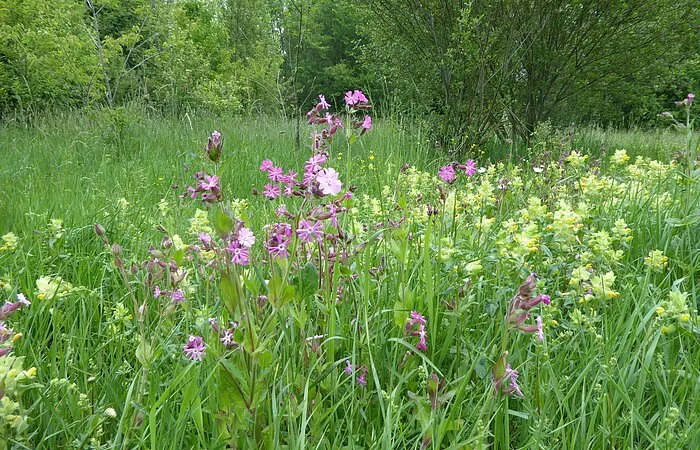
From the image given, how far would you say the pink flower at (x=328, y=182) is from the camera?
112cm

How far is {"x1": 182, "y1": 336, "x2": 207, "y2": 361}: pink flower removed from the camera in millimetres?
1191

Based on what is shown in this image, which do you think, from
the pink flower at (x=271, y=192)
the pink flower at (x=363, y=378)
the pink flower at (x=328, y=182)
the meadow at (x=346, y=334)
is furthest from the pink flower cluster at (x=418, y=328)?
the pink flower at (x=271, y=192)

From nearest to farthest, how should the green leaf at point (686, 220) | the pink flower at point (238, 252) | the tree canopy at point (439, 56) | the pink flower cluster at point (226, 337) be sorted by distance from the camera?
the pink flower at point (238, 252) < the pink flower cluster at point (226, 337) < the green leaf at point (686, 220) < the tree canopy at point (439, 56)

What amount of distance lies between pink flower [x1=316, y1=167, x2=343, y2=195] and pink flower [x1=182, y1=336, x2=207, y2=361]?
1.45 feet

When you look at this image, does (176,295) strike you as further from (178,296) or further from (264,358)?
(264,358)

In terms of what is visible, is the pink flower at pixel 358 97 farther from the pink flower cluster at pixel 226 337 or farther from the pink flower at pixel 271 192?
the pink flower cluster at pixel 226 337

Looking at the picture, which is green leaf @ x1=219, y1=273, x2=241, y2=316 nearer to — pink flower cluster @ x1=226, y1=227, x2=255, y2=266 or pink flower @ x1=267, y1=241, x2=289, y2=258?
pink flower cluster @ x1=226, y1=227, x2=255, y2=266

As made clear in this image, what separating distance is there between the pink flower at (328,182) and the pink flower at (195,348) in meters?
0.44

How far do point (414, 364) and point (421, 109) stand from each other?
7.09 metres

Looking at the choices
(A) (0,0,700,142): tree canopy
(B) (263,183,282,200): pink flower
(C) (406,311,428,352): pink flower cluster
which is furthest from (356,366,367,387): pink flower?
(A) (0,0,700,142): tree canopy

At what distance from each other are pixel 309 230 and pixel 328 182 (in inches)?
4.9

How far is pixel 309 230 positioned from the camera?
3.92ft

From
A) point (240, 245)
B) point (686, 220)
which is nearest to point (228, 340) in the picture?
point (240, 245)

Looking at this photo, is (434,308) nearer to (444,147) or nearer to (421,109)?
(444,147)
